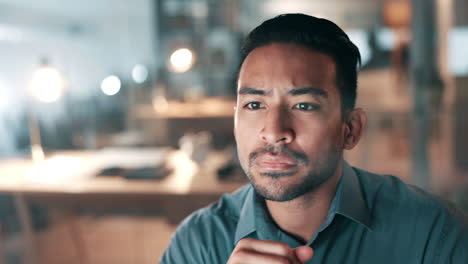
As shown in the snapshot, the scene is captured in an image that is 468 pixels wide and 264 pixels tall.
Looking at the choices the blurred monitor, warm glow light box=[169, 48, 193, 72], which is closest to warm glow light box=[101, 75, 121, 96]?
warm glow light box=[169, 48, 193, 72]

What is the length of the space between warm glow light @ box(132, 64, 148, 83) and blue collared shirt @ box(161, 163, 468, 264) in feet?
8.76

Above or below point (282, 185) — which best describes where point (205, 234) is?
below

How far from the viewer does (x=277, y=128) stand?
0.76 meters

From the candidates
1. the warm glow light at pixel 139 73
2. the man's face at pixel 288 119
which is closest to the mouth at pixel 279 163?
the man's face at pixel 288 119

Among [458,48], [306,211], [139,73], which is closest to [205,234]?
[306,211]

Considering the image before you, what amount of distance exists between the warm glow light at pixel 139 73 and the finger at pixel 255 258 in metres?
2.89

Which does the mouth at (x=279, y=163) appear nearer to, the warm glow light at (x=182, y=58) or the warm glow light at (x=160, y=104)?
the warm glow light at (x=182, y=58)

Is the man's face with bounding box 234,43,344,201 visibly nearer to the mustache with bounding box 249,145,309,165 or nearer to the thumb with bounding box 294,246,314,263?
the mustache with bounding box 249,145,309,165

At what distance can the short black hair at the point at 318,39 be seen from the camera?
2.66 ft

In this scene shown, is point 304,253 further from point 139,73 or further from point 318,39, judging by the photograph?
point 139,73

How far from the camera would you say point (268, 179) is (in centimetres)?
79

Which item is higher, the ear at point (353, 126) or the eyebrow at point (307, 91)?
the eyebrow at point (307, 91)

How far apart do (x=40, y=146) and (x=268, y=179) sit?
1.76 metres

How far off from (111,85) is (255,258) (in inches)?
107
